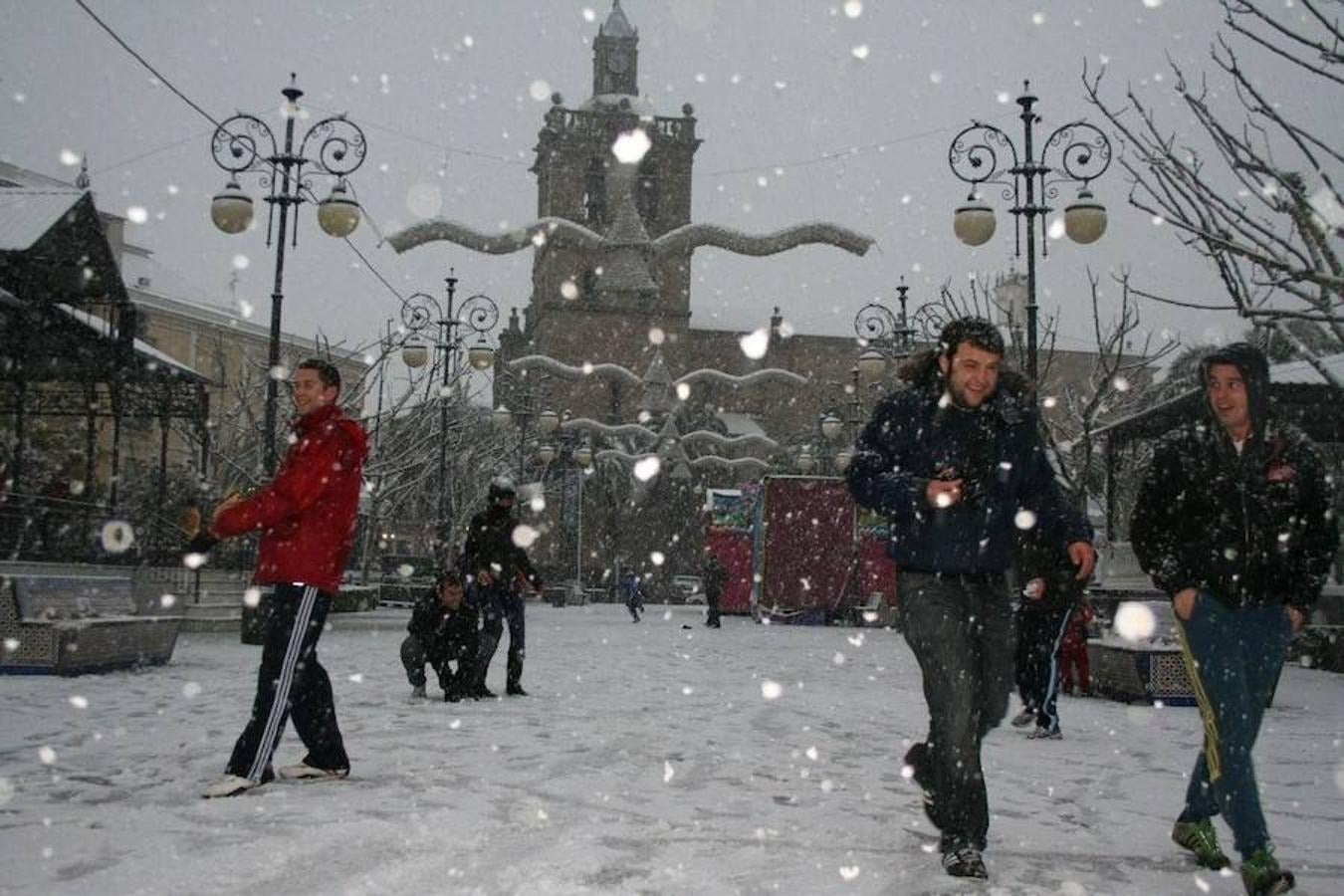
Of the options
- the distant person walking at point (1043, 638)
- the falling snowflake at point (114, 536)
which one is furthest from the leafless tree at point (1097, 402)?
the falling snowflake at point (114, 536)

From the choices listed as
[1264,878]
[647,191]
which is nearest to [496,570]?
[1264,878]

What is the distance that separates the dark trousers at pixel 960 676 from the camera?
406cm

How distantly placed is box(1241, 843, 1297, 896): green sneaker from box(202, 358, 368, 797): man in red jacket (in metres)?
3.49

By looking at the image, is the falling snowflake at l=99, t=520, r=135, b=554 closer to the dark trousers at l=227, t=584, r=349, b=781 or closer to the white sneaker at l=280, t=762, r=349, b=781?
the white sneaker at l=280, t=762, r=349, b=781

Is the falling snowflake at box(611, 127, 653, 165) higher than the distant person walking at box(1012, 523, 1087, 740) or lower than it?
higher

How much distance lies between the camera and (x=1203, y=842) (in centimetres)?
416

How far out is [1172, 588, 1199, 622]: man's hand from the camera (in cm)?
399

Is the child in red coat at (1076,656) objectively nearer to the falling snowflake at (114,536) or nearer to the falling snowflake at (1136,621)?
the falling snowflake at (1136,621)

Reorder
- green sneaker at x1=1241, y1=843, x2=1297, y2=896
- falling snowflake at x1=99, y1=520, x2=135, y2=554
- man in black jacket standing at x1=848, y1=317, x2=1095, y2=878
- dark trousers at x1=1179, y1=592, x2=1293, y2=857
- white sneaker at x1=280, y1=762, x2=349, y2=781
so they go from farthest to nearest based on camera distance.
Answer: falling snowflake at x1=99, y1=520, x2=135, y2=554, white sneaker at x1=280, y1=762, x2=349, y2=781, man in black jacket standing at x1=848, y1=317, x2=1095, y2=878, dark trousers at x1=1179, y1=592, x2=1293, y2=857, green sneaker at x1=1241, y1=843, x2=1297, y2=896

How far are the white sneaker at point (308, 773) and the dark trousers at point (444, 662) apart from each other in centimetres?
373

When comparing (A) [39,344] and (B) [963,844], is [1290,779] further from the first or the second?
(A) [39,344]

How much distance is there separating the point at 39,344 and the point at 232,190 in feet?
22.8

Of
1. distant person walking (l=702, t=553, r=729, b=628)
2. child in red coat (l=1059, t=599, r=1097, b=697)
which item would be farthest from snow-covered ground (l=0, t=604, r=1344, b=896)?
distant person walking (l=702, t=553, r=729, b=628)

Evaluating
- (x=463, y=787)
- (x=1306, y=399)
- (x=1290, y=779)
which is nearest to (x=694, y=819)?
(x=463, y=787)
